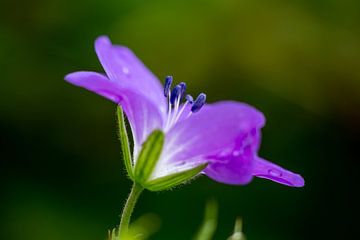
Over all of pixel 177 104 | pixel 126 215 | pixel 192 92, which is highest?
pixel 177 104

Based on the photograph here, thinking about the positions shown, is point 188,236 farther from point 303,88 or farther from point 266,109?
point 303,88

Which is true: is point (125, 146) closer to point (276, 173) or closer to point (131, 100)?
point (131, 100)

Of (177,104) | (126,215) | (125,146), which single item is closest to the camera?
(126,215)

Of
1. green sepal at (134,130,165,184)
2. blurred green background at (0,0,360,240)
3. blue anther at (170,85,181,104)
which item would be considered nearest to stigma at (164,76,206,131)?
blue anther at (170,85,181,104)

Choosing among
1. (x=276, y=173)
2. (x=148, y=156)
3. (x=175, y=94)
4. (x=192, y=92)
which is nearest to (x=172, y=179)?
(x=148, y=156)

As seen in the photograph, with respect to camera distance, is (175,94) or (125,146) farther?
(175,94)

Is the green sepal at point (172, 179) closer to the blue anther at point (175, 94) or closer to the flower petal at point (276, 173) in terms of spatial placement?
the flower petal at point (276, 173)

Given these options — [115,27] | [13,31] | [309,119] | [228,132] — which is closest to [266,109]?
[309,119]
